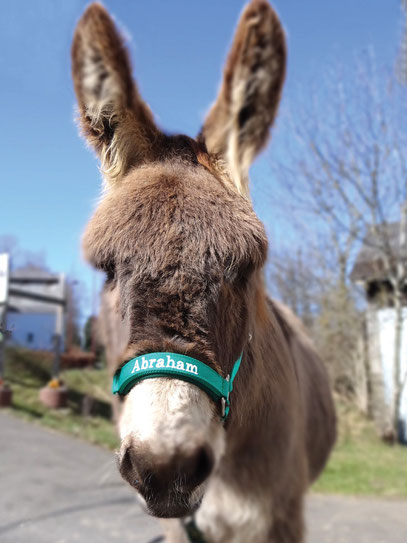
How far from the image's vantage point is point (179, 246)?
4.67 ft

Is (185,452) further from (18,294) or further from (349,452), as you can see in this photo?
(349,452)

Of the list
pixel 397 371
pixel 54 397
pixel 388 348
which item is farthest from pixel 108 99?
pixel 54 397

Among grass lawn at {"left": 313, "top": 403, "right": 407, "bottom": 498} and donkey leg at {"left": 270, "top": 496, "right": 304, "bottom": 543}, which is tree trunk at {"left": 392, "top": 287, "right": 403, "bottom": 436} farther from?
donkey leg at {"left": 270, "top": 496, "right": 304, "bottom": 543}

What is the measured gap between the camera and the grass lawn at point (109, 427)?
27.4ft

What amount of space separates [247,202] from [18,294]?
1556 mm

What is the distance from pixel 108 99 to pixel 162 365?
101 cm

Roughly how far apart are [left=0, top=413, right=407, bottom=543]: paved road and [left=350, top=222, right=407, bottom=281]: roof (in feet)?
12.7

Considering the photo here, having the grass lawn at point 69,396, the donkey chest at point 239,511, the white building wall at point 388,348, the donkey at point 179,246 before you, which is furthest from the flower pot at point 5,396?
the donkey at point 179,246

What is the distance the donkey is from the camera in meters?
1.23

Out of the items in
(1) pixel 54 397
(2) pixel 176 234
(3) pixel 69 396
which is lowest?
(3) pixel 69 396

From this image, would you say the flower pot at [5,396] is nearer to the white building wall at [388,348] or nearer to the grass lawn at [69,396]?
the grass lawn at [69,396]

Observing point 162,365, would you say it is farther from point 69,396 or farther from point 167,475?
point 69,396

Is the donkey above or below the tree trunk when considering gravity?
above

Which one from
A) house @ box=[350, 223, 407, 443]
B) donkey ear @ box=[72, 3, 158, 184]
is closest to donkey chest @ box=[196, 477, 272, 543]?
donkey ear @ box=[72, 3, 158, 184]
